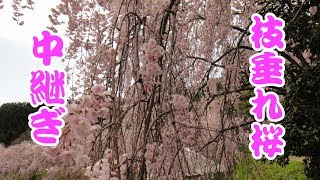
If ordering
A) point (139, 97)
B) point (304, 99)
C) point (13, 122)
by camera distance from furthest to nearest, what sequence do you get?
1. point (13, 122)
2. point (304, 99)
3. point (139, 97)

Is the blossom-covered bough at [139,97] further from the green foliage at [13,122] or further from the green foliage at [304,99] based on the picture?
the green foliage at [13,122]

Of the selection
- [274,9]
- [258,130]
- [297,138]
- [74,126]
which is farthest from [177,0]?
[274,9]

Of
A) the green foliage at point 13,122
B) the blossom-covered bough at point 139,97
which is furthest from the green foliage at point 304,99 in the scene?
the green foliage at point 13,122

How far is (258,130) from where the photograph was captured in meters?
2.83

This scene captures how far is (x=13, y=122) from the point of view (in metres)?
9.74

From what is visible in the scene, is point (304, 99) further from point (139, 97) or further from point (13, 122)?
point (13, 122)

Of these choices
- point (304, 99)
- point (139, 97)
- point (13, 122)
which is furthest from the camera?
point (13, 122)

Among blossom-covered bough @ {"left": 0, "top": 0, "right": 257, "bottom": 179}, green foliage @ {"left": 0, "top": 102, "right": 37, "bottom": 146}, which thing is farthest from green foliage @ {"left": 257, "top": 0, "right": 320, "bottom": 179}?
green foliage @ {"left": 0, "top": 102, "right": 37, "bottom": 146}

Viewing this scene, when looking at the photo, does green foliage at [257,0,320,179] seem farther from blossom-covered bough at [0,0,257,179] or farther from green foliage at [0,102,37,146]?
green foliage at [0,102,37,146]

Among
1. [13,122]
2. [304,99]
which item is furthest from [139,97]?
[13,122]

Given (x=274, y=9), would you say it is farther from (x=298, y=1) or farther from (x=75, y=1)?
(x=75, y=1)

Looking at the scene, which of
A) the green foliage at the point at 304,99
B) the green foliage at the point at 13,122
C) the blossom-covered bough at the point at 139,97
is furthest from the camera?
the green foliage at the point at 13,122

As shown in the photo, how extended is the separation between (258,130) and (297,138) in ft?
2.03

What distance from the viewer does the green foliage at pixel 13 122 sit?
9.64 meters
